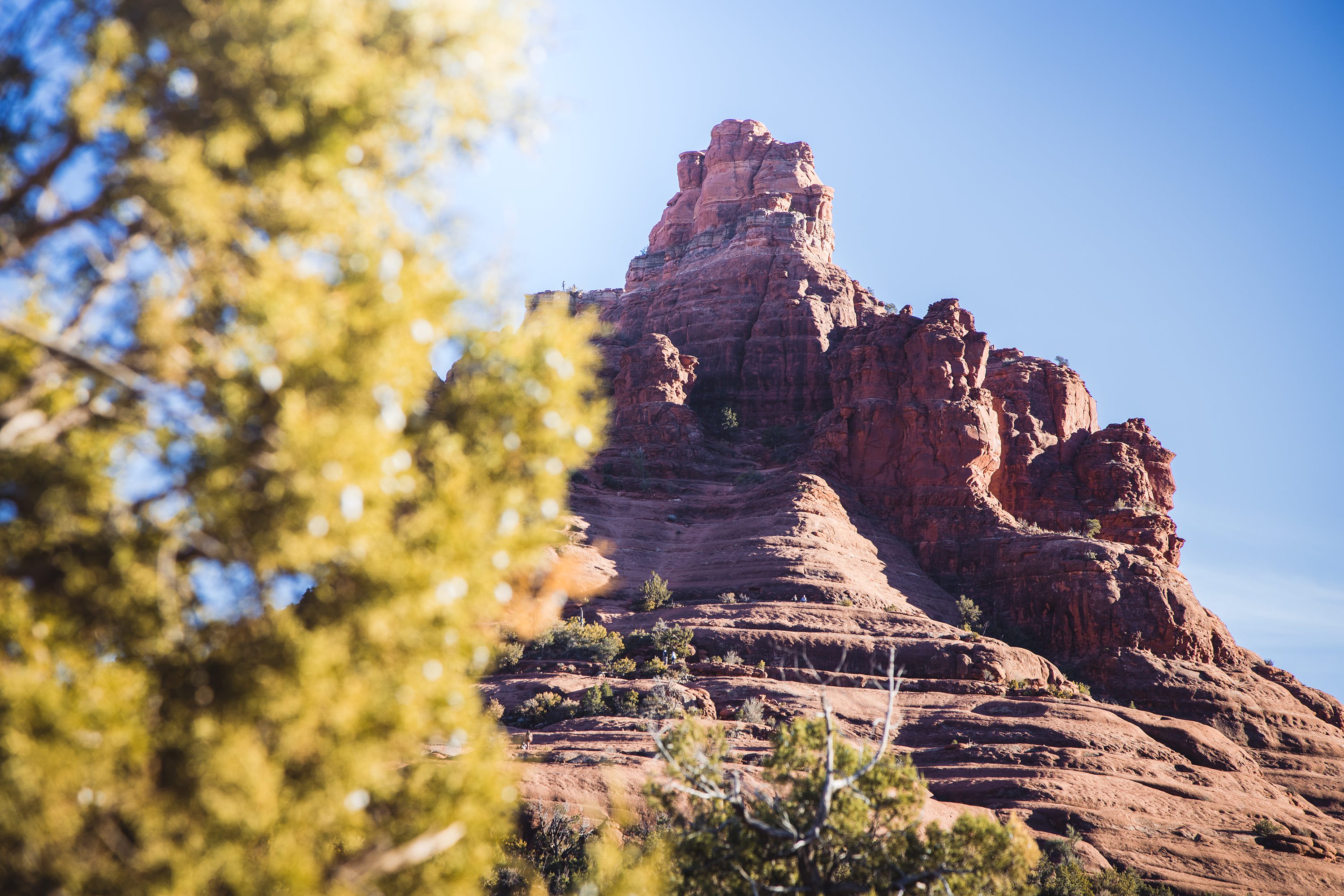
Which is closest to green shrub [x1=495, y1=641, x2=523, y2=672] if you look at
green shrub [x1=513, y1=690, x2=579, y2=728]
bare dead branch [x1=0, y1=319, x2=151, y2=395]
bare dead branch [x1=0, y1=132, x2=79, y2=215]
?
green shrub [x1=513, y1=690, x2=579, y2=728]

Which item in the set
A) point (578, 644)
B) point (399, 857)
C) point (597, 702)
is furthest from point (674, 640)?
point (399, 857)

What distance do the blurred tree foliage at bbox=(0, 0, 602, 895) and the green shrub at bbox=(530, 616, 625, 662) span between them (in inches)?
1296

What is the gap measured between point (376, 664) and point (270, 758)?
0.71 meters

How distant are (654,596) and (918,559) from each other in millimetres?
23062

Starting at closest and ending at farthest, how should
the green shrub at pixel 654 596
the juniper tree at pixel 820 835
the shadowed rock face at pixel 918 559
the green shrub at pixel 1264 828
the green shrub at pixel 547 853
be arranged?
the juniper tree at pixel 820 835 → the green shrub at pixel 547 853 → the green shrub at pixel 1264 828 → the shadowed rock face at pixel 918 559 → the green shrub at pixel 654 596

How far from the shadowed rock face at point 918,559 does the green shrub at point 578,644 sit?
5.24ft

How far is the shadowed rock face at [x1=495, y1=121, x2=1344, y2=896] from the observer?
2858 centimetres

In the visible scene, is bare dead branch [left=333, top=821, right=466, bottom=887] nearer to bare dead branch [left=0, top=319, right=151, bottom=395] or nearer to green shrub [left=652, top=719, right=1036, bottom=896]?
bare dead branch [left=0, top=319, right=151, bottom=395]

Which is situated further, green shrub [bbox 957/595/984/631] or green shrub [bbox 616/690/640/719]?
green shrub [bbox 957/595/984/631]

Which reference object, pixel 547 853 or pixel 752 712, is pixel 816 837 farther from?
pixel 752 712

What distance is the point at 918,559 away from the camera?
193ft

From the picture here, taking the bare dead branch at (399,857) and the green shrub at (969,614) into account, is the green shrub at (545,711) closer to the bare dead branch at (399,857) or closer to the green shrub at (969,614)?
the bare dead branch at (399,857)

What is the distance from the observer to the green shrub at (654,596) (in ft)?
150

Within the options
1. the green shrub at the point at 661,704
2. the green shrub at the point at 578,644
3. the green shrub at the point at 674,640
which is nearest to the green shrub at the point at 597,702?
the green shrub at the point at 661,704
